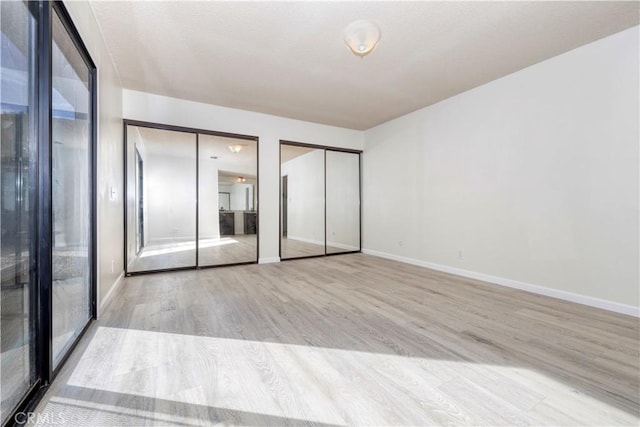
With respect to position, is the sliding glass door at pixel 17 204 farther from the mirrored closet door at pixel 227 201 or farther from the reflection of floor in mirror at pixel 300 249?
the reflection of floor in mirror at pixel 300 249

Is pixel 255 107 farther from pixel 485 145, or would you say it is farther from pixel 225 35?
pixel 485 145

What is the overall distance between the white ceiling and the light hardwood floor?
2.66 metres

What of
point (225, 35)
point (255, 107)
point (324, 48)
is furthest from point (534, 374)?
point (255, 107)

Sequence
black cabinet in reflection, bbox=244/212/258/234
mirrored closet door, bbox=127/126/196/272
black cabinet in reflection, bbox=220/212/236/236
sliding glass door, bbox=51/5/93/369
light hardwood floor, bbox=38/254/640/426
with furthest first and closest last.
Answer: black cabinet in reflection, bbox=244/212/258/234, black cabinet in reflection, bbox=220/212/236/236, mirrored closet door, bbox=127/126/196/272, sliding glass door, bbox=51/5/93/369, light hardwood floor, bbox=38/254/640/426

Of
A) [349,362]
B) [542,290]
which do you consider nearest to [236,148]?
[349,362]

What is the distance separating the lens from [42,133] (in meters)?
1.46

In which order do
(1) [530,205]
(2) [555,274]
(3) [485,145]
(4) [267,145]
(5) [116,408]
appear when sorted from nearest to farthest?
(5) [116,408] < (2) [555,274] < (1) [530,205] < (3) [485,145] < (4) [267,145]

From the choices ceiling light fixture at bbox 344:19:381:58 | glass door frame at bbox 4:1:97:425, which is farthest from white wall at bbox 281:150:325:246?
glass door frame at bbox 4:1:97:425

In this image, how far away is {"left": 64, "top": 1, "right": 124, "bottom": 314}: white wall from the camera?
7.50 ft

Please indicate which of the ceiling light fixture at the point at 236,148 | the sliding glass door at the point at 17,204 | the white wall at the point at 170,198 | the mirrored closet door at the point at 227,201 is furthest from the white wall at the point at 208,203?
the sliding glass door at the point at 17,204

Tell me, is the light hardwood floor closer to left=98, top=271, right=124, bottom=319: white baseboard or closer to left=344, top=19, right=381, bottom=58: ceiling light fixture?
left=98, top=271, right=124, bottom=319: white baseboard

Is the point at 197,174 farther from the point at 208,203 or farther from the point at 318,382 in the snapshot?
the point at 318,382

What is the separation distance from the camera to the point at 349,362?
174 cm

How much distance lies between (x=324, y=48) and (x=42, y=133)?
245 centimetres
